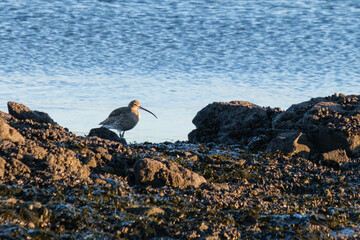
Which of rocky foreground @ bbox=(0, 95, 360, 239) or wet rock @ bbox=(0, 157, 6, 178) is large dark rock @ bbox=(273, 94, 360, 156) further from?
wet rock @ bbox=(0, 157, 6, 178)

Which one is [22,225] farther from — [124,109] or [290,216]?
[124,109]

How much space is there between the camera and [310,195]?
10.1 meters

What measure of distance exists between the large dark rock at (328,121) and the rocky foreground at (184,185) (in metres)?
0.03

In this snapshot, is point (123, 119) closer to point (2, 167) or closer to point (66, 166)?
point (66, 166)

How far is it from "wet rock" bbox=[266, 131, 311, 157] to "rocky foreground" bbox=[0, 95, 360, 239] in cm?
2

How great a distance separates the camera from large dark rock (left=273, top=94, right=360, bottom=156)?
13.2 metres

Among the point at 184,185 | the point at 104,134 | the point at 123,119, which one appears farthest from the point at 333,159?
the point at 123,119

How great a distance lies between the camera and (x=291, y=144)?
1289cm

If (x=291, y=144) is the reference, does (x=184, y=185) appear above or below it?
above

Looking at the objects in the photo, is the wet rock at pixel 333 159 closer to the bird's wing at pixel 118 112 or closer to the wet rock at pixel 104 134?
the wet rock at pixel 104 134

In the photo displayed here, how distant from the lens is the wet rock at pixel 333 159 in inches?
500

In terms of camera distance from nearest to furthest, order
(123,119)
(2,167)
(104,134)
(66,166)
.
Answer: (2,167) < (66,166) < (104,134) < (123,119)

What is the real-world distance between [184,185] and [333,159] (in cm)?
488

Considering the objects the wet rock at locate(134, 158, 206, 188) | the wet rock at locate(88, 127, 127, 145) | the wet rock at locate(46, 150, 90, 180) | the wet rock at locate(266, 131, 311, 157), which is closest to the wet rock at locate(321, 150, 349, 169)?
the wet rock at locate(266, 131, 311, 157)
